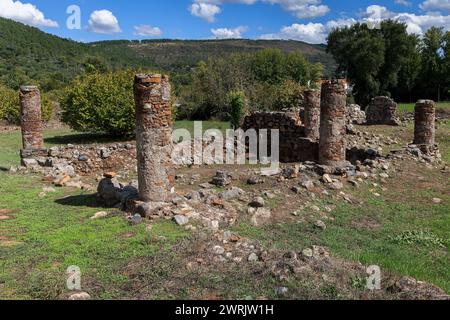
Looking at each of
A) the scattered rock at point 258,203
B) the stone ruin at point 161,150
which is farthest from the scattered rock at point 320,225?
the stone ruin at point 161,150

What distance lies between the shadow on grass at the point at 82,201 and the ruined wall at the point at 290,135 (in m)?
9.54

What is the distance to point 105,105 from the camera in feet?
69.1

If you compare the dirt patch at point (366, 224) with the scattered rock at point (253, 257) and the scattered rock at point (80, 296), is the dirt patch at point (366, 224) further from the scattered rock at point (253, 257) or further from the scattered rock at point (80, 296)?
the scattered rock at point (80, 296)

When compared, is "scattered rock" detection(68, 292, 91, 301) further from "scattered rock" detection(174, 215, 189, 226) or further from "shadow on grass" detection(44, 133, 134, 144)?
"shadow on grass" detection(44, 133, 134, 144)

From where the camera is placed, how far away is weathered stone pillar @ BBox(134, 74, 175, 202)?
A: 8.74 meters

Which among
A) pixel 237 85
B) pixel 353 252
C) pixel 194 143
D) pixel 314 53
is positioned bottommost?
pixel 353 252

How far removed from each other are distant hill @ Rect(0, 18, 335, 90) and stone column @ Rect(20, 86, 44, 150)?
30.8 meters

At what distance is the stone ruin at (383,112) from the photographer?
2455 centimetres

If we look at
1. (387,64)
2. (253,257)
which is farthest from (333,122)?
(387,64)

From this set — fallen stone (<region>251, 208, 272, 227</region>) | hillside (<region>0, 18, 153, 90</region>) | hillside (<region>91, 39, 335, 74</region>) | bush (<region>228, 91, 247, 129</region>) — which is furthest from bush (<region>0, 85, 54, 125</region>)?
hillside (<region>91, 39, 335, 74</region>)
